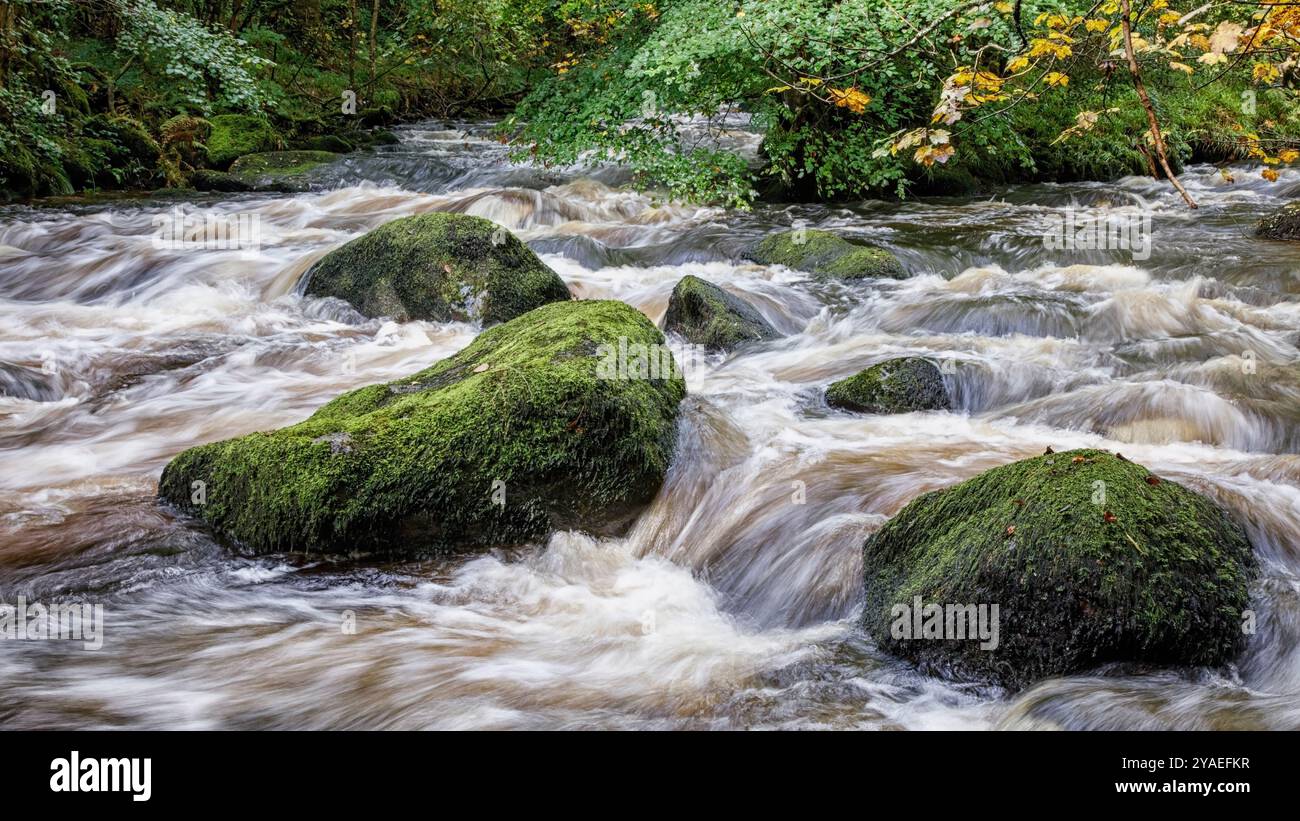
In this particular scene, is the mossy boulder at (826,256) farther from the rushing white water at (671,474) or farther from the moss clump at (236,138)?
the moss clump at (236,138)

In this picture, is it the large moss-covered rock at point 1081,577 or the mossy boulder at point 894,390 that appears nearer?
the large moss-covered rock at point 1081,577

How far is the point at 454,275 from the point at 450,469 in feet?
13.3

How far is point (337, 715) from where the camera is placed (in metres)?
3.64

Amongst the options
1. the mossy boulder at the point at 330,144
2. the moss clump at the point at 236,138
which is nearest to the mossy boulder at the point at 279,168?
the moss clump at the point at 236,138

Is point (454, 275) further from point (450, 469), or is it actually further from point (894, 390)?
point (450, 469)

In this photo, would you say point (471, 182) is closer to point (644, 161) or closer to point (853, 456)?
point (644, 161)

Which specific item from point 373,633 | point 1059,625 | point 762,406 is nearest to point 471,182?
point 762,406

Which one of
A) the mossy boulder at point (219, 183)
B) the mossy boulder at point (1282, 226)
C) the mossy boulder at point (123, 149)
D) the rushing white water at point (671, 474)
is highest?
the mossy boulder at point (123, 149)

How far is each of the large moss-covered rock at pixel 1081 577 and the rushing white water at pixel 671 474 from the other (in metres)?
0.10

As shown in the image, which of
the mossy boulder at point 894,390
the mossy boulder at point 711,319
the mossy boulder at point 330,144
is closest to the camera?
the mossy boulder at point 894,390

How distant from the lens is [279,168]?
15.5 meters

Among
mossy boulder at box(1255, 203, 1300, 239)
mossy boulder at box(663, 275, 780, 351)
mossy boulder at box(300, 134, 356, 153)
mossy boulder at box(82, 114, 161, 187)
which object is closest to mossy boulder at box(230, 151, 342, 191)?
mossy boulder at box(300, 134, 356, 153)

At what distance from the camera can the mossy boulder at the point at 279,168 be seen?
590 inches

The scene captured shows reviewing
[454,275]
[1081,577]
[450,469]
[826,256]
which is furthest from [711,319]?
[1081,577]
